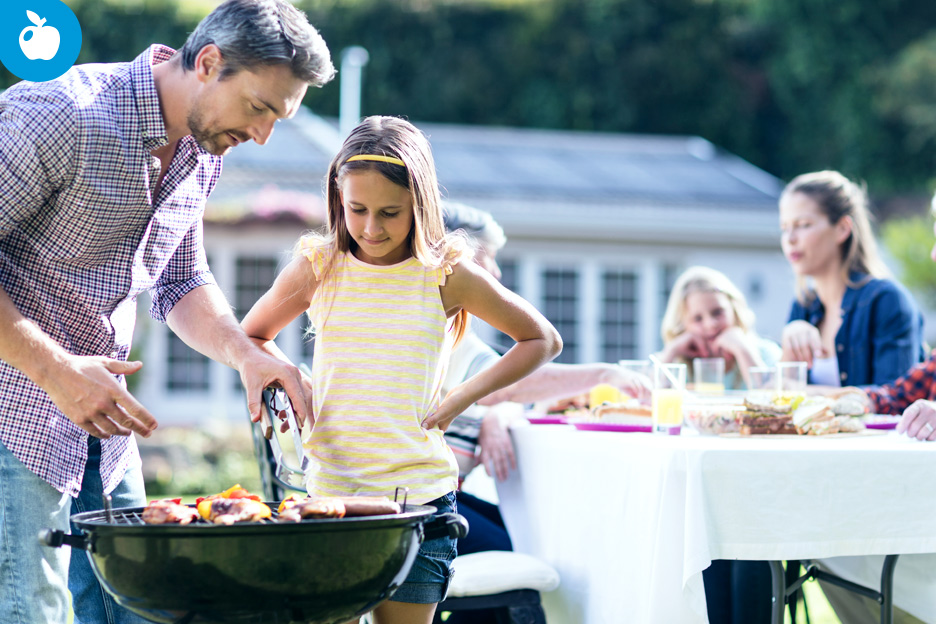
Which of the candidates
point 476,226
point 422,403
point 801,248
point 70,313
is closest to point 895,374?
point 801,248

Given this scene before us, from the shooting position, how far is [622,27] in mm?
28531

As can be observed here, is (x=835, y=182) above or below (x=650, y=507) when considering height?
above

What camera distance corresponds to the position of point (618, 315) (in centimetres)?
1259

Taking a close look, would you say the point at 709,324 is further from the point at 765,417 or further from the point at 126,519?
the point at 126,519

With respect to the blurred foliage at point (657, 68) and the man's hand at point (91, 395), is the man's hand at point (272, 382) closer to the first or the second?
the man's hand at point (91, 395)

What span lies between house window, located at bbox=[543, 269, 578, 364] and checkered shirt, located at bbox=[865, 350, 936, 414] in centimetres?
904

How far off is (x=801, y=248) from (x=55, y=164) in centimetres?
291

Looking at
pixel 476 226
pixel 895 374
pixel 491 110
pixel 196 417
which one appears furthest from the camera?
pixel 491 110

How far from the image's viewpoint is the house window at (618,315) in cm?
1258

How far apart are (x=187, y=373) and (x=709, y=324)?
8.59 meters

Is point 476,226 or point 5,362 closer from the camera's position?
point 5,362

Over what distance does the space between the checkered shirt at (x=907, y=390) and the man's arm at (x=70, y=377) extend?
251 cm

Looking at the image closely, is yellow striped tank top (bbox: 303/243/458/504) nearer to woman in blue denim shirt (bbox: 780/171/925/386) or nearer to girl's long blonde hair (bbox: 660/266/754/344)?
woman in blue denim shirt (bbox: 780/171/925/386)

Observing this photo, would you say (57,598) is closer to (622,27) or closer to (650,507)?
(650,507)
